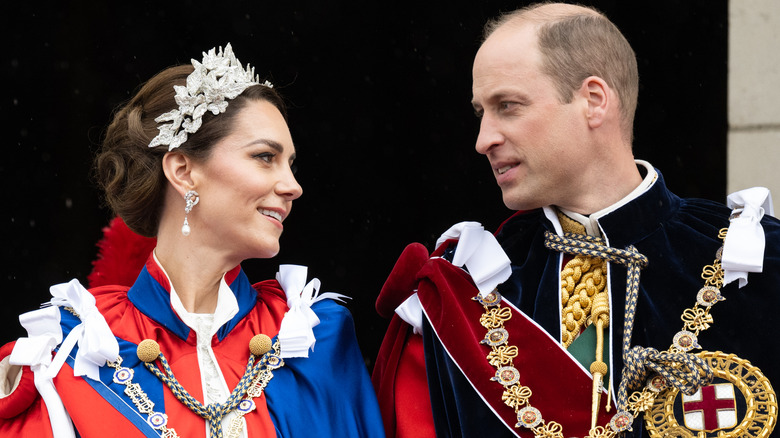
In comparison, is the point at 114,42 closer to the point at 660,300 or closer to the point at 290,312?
the point at 290,312

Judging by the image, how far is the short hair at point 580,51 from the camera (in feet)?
9.56

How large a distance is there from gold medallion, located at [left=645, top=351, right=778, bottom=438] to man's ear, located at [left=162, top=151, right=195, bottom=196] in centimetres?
146

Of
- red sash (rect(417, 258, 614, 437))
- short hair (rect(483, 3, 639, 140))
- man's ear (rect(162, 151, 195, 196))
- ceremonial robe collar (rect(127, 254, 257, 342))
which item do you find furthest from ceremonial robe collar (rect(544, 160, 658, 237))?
man's ear (rect(162, 151, 195, 196))

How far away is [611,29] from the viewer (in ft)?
9.93

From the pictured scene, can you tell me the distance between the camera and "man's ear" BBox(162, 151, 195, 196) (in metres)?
3.04

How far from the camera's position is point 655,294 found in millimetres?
2838

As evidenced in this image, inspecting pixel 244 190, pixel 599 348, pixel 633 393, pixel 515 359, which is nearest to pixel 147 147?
pixel 244 190

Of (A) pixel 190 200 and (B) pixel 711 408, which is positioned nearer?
(B) pixel 711 408

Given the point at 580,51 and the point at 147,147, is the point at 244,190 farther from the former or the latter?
the point at 580,51

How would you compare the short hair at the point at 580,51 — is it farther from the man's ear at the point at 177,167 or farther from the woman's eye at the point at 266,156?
the man's ear at the point at 177,167

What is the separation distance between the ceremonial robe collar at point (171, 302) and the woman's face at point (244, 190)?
0.37 ft

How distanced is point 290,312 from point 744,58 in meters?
2.40

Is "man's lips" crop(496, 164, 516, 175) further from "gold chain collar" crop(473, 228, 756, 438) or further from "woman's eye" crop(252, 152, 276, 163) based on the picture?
"woman's eye" crop(252, 152, 276, 163)

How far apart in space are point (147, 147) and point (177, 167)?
122mm
